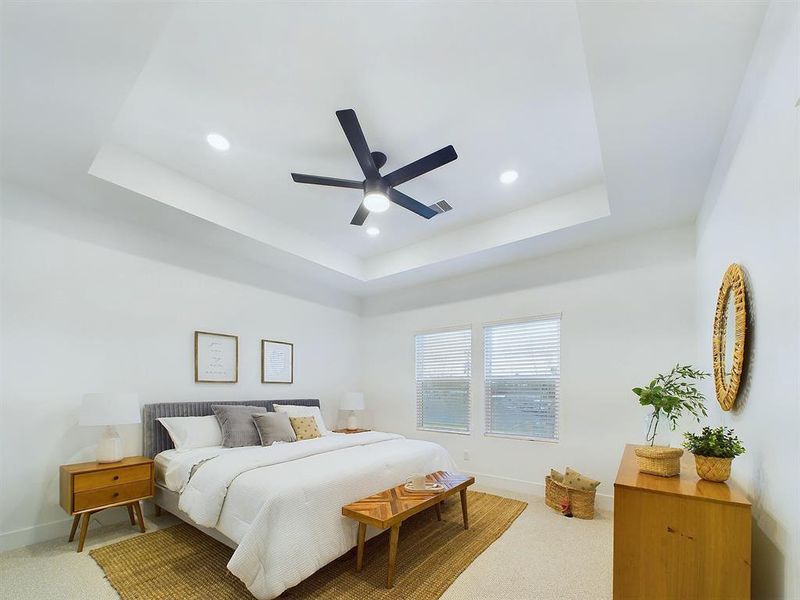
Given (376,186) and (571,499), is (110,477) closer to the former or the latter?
(376,186)

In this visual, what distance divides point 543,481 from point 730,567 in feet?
9.62

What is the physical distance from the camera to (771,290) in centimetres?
167

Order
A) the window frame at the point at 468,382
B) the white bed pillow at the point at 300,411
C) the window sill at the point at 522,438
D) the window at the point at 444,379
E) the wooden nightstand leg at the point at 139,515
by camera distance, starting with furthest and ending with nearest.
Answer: the window at the point at 444,379, the window frame at the point at 468,382, the white bed pillow at the point at 300,411, the window sill at the point at 522,438, the wooden nightstand leg at the point at 139,515

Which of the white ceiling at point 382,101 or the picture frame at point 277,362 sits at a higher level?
the white ceiling at point 382,101

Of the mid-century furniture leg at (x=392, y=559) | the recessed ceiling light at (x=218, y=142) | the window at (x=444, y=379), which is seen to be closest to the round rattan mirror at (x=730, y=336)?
the mid-century furniture leg at (x=392, y=559)

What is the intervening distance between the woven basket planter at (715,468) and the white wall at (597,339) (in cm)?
215

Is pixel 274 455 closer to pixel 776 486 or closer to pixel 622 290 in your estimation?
pixel 776 486

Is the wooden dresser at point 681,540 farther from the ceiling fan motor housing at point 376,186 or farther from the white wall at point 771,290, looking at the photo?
the ceiling fan motor housing at point 376,186

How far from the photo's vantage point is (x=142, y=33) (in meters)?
1.88

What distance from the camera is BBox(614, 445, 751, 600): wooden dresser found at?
65.3 inches

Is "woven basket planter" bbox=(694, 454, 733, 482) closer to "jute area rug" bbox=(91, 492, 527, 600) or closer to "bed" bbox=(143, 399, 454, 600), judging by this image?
"jute area rug" bbox=(91, 492, 527, 600)

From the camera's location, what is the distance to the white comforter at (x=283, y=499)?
235 centimetres

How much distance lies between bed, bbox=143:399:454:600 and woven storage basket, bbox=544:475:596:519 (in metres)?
1.19

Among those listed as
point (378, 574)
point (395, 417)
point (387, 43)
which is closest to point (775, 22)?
point (387, 43)
